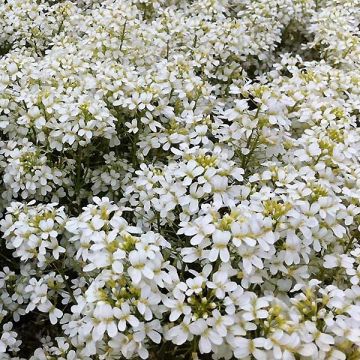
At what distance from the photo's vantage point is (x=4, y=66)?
3.28m

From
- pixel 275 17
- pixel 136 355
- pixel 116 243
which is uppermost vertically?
pixel 275 17

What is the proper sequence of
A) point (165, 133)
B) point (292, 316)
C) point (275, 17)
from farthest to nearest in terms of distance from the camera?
point (275, 17)
point (165, 133)
point (292, 316)

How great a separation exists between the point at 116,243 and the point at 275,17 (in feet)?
9.69

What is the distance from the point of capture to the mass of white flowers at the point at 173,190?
6.78 ft

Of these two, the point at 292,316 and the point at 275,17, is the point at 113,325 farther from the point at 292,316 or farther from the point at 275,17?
the point at 275,17

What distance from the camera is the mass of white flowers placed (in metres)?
2.07

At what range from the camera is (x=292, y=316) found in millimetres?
2008

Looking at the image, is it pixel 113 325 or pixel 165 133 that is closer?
pixel 113 325

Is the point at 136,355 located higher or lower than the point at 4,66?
lower

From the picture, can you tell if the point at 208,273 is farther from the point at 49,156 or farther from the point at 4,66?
the point at 4,66

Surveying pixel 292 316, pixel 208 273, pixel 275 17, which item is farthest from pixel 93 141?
pixel 275 17

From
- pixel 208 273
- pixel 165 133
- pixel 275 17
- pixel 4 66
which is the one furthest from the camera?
pixel 275 17

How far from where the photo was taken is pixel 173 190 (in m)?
2.50

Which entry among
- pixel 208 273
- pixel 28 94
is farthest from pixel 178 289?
pixel 28 94
